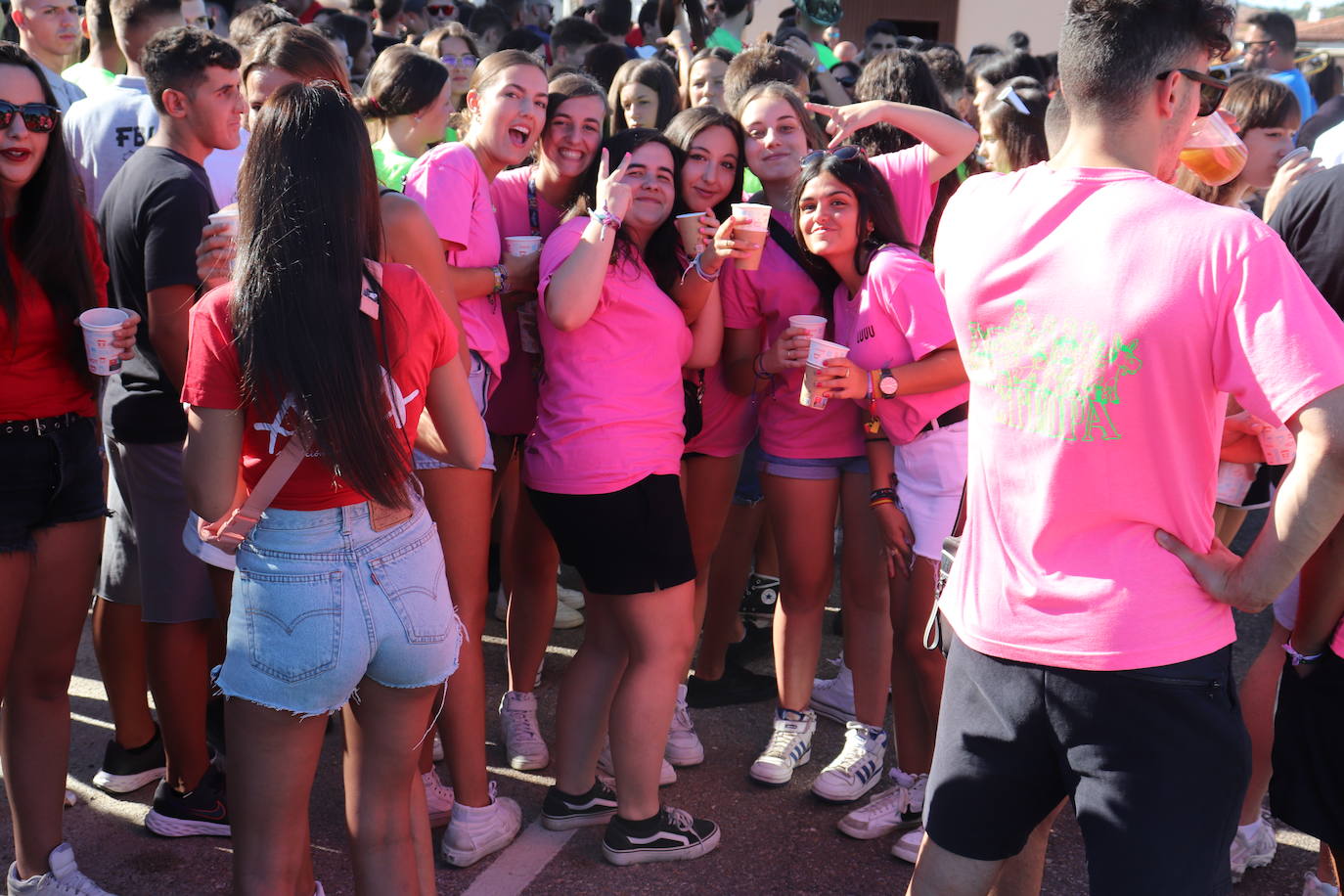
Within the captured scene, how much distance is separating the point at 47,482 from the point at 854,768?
248 centimetres

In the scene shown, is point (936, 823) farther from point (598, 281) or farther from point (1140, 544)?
point (598, 281)

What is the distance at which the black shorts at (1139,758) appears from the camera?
1.98m

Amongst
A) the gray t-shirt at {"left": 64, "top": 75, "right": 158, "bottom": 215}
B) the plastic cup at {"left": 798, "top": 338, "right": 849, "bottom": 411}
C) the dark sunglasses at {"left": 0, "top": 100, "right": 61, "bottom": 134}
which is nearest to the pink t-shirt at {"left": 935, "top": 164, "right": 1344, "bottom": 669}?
the plastic cup at {"left": 798, "top": 338, "right": 849, "bottom": 411}

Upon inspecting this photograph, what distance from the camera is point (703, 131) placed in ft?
12.4

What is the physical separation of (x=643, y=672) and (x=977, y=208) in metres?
1.68

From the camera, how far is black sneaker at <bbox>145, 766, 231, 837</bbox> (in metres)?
3.39

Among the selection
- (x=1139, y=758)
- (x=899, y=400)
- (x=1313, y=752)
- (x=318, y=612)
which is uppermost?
(x=899, y=400)

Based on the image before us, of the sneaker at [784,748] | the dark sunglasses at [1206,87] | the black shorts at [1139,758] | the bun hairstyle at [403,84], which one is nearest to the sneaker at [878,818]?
the sneaker at [784,748]

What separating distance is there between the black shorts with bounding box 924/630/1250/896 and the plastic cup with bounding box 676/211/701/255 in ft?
5.65

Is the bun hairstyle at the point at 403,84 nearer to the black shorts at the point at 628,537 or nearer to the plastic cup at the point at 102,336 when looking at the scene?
the plastic cup at the point at 102,336

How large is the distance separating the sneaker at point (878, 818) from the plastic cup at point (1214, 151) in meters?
1.95

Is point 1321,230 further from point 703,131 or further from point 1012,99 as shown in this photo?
point 703,131

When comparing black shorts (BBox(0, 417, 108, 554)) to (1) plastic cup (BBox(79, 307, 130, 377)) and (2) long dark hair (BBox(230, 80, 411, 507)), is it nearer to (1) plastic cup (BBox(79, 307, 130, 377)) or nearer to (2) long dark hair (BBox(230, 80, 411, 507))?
(1) plastic cup (BBox(79, 307, 130, 377))

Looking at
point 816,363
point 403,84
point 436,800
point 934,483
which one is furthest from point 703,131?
point 436,800
